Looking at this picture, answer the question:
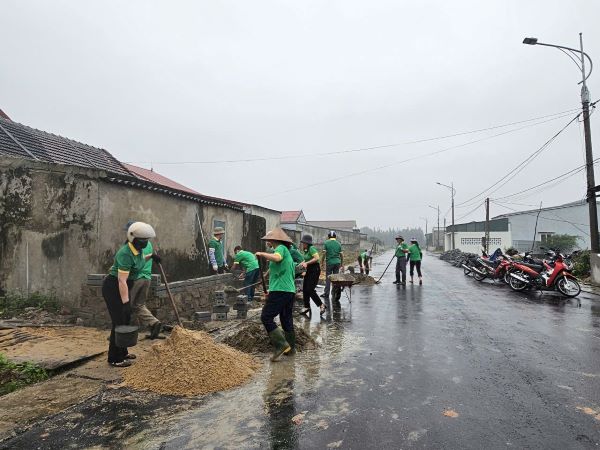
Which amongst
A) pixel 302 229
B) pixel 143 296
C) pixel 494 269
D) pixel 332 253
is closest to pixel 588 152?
pixel 494 269

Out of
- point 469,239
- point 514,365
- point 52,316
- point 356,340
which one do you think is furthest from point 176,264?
point 469,239

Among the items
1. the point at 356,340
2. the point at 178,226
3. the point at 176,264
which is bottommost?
the point at 356,340

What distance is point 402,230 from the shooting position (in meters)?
146

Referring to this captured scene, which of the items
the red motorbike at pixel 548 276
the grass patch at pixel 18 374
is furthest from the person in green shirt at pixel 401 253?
the grass patch at pixel 18 374

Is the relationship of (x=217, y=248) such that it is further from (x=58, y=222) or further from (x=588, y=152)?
(x=588, y=152)

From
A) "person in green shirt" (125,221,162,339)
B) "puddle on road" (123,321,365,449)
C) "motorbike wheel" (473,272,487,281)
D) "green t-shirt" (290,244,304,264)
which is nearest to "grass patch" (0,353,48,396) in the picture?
"person in green shirt" (125,221,162,339)

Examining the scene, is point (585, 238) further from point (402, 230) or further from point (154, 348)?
point (402, 230)

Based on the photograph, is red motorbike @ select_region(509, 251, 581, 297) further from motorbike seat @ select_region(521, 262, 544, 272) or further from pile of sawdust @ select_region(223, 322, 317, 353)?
pile of sawdust @ select_region(223, 322, 317, 353)

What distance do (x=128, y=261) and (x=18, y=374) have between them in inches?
64.7

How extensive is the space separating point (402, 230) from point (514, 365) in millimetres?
144911

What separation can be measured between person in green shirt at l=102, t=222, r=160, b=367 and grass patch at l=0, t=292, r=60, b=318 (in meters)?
2.84

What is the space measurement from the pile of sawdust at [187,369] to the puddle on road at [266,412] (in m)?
0.19

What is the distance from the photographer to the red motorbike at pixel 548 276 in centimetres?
1105

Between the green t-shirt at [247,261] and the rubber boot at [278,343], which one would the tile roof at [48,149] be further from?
the rubber boot at [278,343]
